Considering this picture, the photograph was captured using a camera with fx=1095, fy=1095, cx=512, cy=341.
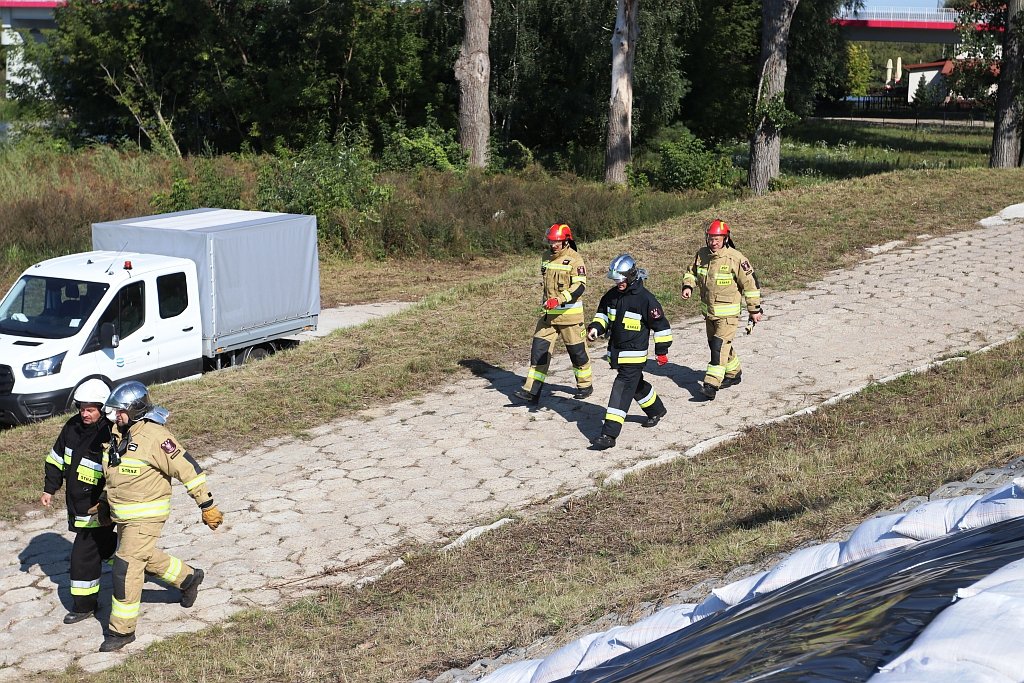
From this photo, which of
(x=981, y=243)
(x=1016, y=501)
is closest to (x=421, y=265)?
(x=981, y=243)

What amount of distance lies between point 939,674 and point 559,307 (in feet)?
28.9

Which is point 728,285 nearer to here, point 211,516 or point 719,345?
point 719,345

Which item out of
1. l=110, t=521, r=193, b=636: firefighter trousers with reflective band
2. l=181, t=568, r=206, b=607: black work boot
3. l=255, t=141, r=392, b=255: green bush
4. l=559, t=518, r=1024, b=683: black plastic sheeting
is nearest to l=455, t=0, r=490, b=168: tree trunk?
l=255, t=141, r=392, b=255: green bush

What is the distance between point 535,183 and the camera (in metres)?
27.6

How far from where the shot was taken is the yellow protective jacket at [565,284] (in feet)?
37.6

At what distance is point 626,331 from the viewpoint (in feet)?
34.2

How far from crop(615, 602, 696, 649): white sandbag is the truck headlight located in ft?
30.8

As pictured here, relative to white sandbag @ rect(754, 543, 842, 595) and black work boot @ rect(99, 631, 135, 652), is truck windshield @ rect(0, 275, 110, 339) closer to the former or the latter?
black work boot @ rect(99, 631, 135, 652)

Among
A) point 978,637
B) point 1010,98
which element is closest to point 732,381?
point 978,637

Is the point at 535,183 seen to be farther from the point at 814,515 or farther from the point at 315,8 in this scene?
the point at 814,515

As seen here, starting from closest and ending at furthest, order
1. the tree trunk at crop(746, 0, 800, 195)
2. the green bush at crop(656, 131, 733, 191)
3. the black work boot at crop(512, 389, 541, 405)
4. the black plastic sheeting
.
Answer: the black plastic sheeting → the black work boot at crop(512, 389, 541, 405) → the tree trunk at crop(746, 0, 800, 195) → the green bush at crop(656, 131, 733, 191)

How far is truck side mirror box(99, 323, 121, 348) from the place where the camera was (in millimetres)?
12789

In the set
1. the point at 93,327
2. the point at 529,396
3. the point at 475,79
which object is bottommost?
the point at 529,396

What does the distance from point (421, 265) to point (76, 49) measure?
63.9 ft
